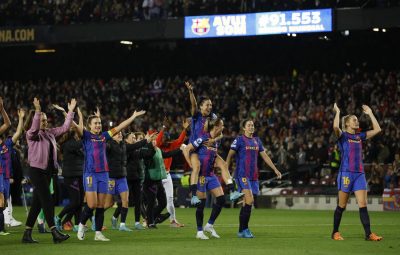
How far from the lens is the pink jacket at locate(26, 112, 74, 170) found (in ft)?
49.6

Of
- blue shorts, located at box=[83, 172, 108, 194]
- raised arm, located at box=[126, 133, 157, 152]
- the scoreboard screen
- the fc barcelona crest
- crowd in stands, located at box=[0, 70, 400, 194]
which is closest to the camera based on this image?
blue shorts, located at box=[83, 172, 108, 194]

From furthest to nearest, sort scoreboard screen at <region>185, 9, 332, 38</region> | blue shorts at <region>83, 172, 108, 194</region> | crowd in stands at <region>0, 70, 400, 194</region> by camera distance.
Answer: scoreboard screen at <region>185, 9, 332, 38</region> → crowd in stands at <region>0, 70, 400, 194</region> → blue shorts at <region>83, 172, 108, 194</region>

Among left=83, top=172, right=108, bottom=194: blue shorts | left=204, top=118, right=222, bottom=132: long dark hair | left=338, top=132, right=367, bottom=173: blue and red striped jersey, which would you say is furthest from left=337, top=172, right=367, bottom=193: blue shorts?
left=83, top=172, right=108, bottom=194: blue shorts

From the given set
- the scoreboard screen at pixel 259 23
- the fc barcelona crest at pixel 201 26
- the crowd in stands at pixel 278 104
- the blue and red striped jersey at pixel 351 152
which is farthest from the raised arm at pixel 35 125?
the fc barcelona crest at pixel 201 26

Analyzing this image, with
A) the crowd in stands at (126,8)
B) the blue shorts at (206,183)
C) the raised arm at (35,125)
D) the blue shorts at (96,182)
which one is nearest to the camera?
the raised arm at (35,125)

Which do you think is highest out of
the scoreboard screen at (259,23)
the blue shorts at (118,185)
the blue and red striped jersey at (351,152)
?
the scoreboard screen at (259,23)

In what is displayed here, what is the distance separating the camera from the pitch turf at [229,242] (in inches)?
543

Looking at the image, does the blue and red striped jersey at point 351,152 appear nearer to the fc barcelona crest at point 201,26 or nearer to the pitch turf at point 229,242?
the pitch turf at point 229,242

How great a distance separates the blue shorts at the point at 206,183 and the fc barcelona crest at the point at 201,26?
2237 cm

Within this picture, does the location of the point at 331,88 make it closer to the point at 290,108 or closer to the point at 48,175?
the point at 290,108

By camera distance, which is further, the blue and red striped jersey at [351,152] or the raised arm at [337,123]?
the blue and red striped jersey at [351,152]

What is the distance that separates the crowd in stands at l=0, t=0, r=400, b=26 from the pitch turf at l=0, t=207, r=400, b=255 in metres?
17.4

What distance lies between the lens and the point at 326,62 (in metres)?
43.7

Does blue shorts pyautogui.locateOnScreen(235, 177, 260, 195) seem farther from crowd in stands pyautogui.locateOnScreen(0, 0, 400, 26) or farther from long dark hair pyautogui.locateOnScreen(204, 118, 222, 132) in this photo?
crowd in stands pyautogui.locateOnScreen(0, 0, 400, 26)
